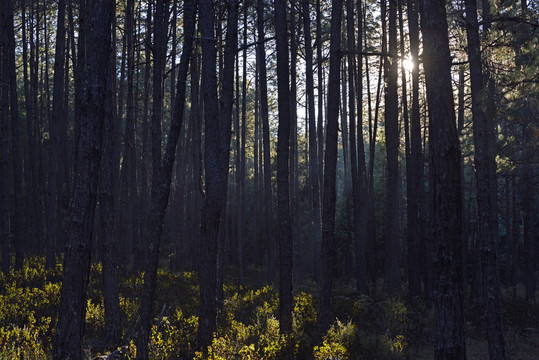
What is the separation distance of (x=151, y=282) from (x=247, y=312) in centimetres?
504

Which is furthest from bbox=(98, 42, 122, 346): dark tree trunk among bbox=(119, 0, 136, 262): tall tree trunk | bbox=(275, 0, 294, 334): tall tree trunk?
bbox=(275, 0, 294, 334): tall tree trunk

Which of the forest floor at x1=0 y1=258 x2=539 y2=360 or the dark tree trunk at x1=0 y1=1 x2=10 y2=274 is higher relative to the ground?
the dark tree trunk at x1=0 y1=1 x2=10 y2=274

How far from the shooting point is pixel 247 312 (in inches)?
480

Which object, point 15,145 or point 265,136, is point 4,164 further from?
point 265,136

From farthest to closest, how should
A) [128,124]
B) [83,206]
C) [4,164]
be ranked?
[128,124] → [4,164] → [83,206]

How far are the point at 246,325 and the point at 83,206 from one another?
675 cm

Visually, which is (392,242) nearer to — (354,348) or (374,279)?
(374,279)

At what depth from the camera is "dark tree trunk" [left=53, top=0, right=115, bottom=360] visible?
16.8 feet

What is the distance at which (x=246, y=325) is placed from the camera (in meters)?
10.9

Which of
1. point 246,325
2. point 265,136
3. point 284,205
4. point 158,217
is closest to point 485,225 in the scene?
point 284,205

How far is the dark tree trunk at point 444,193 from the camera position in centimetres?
543

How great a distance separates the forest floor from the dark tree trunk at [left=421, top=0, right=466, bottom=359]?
253cm

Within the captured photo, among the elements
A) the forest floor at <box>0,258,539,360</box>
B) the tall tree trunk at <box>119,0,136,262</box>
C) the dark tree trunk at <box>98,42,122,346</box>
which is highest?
the tall tree trunk at <box>119,0,136,262</box>

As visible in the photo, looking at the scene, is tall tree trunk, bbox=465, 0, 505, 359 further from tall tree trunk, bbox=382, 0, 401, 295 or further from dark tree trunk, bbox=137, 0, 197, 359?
tall tree trunk, bbox=382, 0, 401, 295
